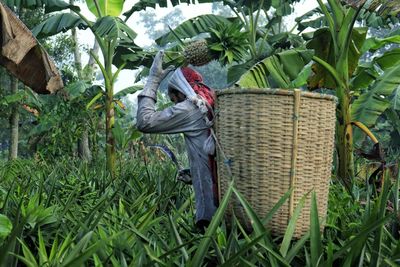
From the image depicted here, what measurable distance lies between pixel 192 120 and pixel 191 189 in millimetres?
2050

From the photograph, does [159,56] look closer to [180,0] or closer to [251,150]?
[251,150]

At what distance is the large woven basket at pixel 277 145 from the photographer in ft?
10.1

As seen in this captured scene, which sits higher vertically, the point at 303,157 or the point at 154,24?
the point at 303,157

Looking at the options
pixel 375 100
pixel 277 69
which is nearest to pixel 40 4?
pixel 277 69

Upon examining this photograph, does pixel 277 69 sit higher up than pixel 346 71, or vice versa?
pixel 277 69

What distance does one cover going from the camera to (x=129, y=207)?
4.46 metres

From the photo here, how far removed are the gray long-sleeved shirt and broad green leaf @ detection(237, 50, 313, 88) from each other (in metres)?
0.73

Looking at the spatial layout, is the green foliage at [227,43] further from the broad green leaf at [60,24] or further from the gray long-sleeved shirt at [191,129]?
the broad green leaf at [60,24]

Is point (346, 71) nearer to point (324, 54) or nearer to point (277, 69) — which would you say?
point (324, 54)

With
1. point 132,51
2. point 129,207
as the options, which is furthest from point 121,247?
point 132,51

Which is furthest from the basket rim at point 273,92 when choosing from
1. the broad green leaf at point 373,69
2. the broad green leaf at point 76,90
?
the broad green leaf at point 76,90

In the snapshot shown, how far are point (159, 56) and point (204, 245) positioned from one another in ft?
4.75

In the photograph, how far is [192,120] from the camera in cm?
360

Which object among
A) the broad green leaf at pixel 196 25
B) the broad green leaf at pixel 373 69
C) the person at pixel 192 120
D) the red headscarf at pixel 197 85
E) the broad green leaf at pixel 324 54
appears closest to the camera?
the person at pixel 192 120
